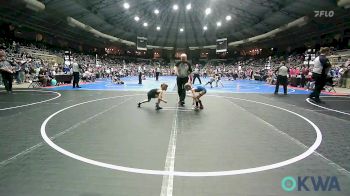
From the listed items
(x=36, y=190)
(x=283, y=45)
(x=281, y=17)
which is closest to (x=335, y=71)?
(x=281, y=17)

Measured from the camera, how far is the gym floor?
128 inches

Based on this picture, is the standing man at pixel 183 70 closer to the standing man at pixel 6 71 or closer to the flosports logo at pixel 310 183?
the flosports logo at pixel 310 183

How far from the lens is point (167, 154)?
14.5 feet

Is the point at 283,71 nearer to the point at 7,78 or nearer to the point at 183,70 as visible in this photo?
the point at 183,70

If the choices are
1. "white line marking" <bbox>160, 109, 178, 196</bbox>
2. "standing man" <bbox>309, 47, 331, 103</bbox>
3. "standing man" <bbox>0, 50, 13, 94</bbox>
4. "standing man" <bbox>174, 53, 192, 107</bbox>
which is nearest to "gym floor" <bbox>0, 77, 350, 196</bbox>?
"white line marking" <bbox>160, 109, 178, 196</bbox>

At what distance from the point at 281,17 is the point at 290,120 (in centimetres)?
3260

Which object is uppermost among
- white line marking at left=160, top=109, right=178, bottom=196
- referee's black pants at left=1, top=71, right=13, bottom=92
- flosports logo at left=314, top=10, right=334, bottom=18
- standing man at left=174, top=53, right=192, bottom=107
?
flosports logo at left=314, top=10, right=334, bottom=18

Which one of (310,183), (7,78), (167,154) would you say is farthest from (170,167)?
(7,78)

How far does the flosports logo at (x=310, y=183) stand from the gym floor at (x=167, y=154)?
0.12ft

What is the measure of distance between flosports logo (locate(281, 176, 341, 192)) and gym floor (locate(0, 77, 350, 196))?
37 millimetres

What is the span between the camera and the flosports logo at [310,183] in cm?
321

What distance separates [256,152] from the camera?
4594 mm

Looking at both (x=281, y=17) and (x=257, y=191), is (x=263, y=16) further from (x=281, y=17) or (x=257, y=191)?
(x=257, y=191)

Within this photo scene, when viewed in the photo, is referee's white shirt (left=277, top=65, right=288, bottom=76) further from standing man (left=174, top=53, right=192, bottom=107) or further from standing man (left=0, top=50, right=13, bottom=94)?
standing man (left=0, top=50, right=13, bottom=94)
